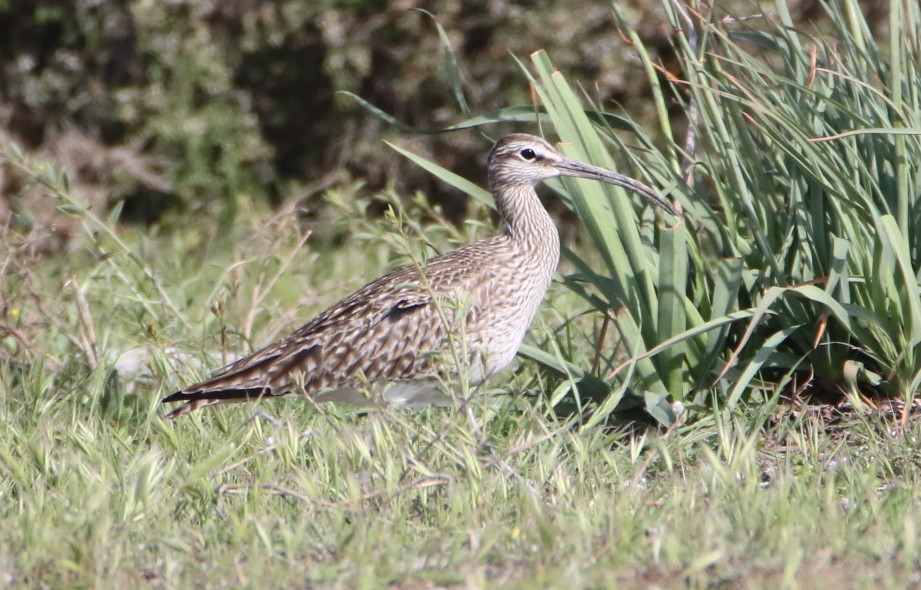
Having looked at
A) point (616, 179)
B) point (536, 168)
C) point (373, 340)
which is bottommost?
point (373, 340)

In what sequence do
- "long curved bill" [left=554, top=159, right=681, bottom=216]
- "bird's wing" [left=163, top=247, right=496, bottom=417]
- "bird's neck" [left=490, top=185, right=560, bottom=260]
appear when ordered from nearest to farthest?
"long curved bill" [left=554, top=159, right=681, bottom=216] → "bird's wing" [left=163, top=247, right=496, bottom=417] → "bird's neck" [left=490, top=185, right=560, bottom=260]

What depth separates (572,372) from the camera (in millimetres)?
5445

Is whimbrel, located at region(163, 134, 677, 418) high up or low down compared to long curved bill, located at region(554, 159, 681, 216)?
down

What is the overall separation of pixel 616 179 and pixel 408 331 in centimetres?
107

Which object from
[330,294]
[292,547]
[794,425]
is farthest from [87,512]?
[330,294]

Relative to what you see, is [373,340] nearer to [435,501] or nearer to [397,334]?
[397,334]

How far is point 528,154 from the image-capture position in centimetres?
610

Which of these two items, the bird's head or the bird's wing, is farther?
the bird's wing

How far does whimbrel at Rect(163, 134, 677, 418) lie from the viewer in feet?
17.9

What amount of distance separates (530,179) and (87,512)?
2.85 meters

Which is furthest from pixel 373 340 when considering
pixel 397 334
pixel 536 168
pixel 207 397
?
pixel 536 168

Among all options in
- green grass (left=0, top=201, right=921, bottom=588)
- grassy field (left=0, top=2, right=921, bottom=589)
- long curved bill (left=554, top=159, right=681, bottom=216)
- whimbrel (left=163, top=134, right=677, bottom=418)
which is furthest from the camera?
whimbrel (left=163, top=134, right=677, bottom=418)

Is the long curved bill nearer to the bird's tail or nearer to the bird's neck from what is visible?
the bird's neck

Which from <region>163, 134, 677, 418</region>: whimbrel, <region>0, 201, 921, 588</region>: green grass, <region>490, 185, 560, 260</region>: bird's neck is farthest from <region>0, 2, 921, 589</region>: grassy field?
<region>490, 185, 560, 260</region>: bird's neck
